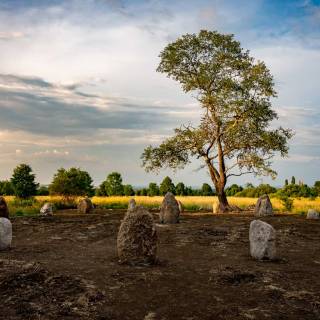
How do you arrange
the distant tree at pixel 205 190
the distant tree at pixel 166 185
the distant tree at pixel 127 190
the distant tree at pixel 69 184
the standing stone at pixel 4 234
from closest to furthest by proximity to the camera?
1. the standing stone at pixel 4 234
2. the distant tree at pixel 69 184
3. the distant tree at pixel 127 190
4. the distant tree at pixel 166 185
5. the distant tree at pixel 205 190

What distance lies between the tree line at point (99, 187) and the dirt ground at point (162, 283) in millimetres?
26097

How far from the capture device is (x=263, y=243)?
1563cm

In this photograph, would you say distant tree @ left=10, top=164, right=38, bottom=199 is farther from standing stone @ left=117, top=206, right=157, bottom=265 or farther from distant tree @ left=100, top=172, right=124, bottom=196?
standing stone @ left=117, top=206, right=157, bottom=265

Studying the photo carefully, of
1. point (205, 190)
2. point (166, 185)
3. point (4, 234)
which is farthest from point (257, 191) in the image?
point (4, 234)

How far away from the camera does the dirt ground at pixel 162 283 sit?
1026 cm

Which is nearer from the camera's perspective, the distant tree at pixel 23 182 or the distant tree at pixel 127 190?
the distant tree at pixel 23 182

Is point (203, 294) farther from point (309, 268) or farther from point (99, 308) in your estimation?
point (309, 268)

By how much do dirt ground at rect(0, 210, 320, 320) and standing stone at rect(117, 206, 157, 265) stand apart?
418 mm

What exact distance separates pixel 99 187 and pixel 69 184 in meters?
21.4

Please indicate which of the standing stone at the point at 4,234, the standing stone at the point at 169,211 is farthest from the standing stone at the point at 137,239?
the standing stone at the point at 169,211

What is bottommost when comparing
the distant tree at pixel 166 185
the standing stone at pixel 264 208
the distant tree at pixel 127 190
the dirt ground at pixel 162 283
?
the dirt ground at pixel 162 283

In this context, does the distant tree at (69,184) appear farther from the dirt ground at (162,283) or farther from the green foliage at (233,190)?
the green foliage at (233,190)

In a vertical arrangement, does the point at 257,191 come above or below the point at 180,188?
below

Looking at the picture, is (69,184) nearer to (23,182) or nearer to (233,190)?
(23,182)
